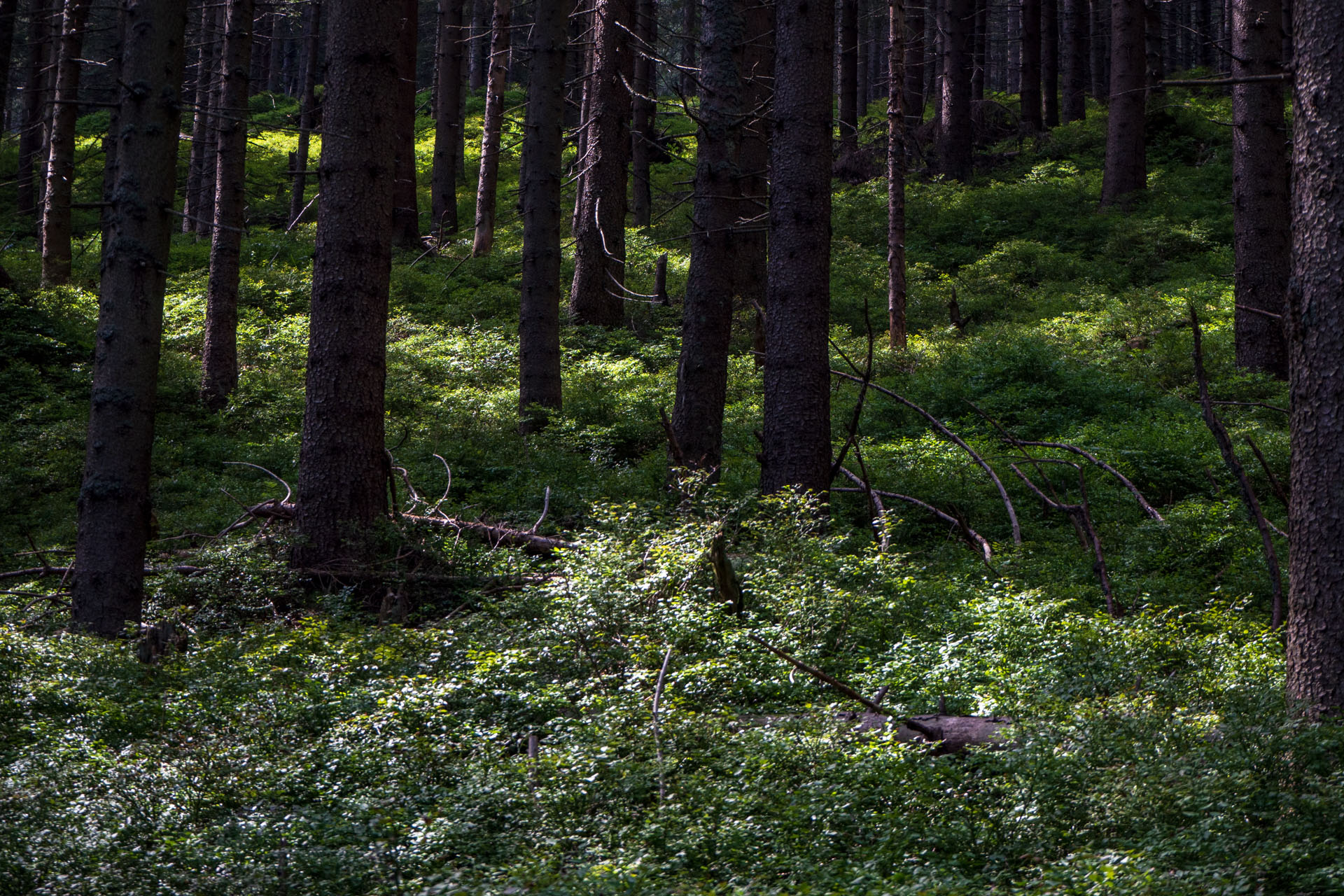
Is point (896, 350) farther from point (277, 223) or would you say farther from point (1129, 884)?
point (277, 223)

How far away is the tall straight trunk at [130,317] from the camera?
A: 6.93 metres

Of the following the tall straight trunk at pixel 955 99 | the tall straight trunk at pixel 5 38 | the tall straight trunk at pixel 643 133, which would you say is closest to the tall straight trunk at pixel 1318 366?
the tall straight trunk at pixel 643 133

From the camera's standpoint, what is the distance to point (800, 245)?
28.7 ft

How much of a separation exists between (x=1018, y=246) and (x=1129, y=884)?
17.6m

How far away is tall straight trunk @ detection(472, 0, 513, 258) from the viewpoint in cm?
2002

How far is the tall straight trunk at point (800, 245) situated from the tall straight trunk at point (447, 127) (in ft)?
51.0

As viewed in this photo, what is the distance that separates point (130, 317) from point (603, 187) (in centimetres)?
1117

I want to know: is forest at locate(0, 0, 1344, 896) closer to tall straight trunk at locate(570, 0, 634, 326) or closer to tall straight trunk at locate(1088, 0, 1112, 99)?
tall straight trunk at locate(570, 0, 634, 326)

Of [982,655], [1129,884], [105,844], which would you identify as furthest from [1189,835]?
[105,844]

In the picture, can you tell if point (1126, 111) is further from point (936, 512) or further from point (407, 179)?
point (407, 179)

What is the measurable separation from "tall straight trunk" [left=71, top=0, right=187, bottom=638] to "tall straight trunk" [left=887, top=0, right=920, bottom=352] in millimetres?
10735

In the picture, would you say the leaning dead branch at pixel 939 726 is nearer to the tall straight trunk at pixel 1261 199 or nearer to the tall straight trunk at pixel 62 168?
the tall straight trunk at pixel 1261 199

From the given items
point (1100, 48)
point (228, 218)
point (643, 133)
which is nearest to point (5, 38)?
point (228, 218)

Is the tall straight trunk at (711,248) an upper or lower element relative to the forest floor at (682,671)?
upper
